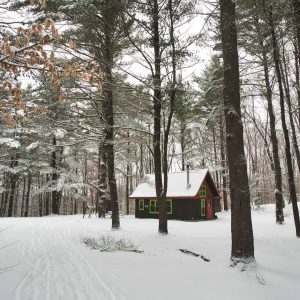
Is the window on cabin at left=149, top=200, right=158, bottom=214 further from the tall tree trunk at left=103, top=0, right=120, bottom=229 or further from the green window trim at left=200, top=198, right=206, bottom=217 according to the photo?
the tall tree trunk at left=103, top=0, right=120, bottom=229

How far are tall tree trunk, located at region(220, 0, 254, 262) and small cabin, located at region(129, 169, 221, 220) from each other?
16612 mm

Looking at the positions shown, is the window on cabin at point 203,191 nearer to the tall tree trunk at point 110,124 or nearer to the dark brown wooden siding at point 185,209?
the dark brown wooden siding at point 185,209

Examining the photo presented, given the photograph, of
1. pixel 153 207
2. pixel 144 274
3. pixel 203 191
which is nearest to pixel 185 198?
pixel 203 191

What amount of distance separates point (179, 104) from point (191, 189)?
42.4 feet

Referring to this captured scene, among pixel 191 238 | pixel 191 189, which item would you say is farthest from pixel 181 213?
pixel 191 238

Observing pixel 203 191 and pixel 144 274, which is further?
pixel 203 191

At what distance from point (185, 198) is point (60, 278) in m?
19.0

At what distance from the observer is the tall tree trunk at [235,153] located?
7.83 metres

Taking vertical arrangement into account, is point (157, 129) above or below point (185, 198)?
above

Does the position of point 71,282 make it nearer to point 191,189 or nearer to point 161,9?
point 161,9

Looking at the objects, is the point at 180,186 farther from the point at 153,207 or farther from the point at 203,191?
the point at 153,207

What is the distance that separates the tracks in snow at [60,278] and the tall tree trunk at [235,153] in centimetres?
348

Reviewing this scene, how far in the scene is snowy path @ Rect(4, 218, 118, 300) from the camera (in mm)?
5762

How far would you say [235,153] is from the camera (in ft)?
26.7
